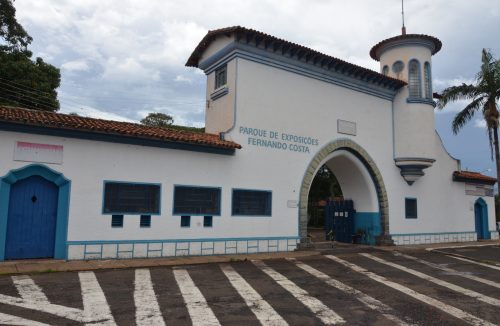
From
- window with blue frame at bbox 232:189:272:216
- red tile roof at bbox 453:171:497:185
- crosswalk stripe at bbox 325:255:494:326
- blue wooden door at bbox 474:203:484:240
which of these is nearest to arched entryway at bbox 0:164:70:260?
window with blue frame at bbox 232:189:272:216

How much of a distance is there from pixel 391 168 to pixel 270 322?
50.3 ft

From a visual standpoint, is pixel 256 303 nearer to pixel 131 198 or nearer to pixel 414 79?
pixel 131 198

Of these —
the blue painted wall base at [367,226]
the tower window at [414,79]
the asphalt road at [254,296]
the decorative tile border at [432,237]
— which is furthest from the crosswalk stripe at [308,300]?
the tower window at [414,79]

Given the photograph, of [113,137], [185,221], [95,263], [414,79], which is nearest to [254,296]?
[95,263]

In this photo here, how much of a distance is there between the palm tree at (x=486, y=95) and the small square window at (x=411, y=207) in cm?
531

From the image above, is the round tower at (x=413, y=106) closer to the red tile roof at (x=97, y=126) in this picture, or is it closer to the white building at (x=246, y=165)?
the white building at (x=246, y=165)

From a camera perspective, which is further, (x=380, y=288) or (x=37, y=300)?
(x=380, y=288)

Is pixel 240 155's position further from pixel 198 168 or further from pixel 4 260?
pixel 4 260

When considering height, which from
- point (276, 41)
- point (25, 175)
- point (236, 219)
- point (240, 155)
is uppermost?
point (276, 41)

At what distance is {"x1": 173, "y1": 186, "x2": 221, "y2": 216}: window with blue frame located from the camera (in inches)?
531

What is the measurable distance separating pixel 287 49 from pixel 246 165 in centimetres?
533

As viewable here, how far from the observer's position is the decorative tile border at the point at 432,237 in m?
19.7

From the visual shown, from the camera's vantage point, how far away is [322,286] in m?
9.71

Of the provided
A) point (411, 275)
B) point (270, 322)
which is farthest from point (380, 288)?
point (270, 322)
